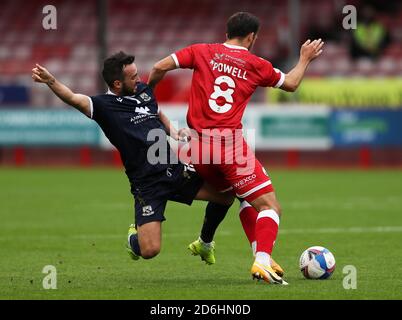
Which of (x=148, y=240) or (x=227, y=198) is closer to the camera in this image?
(x=148, y=240)

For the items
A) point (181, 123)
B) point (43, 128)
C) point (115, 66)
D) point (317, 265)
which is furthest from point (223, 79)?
point (43, 128)

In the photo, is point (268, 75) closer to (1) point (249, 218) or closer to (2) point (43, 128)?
(1) point (249, 218)

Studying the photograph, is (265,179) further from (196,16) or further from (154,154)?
(196,16)

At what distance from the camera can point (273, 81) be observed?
8.83 meters

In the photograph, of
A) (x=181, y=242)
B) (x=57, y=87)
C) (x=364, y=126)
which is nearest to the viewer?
(x=57, y=87)

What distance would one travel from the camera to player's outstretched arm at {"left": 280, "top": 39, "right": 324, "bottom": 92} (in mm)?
8789

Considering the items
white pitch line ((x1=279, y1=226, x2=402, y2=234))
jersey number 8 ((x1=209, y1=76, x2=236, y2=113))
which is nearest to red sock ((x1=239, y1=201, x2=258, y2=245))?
jersey number 8 ((x1=209, y1=76, x2=236, y2=113))

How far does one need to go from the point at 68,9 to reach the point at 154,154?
2628 centimetres

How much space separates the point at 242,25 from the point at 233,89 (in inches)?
20.9

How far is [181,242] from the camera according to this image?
11.9 metres

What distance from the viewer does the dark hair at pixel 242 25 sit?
871 centimetres

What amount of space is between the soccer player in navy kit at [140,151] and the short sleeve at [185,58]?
37cm
